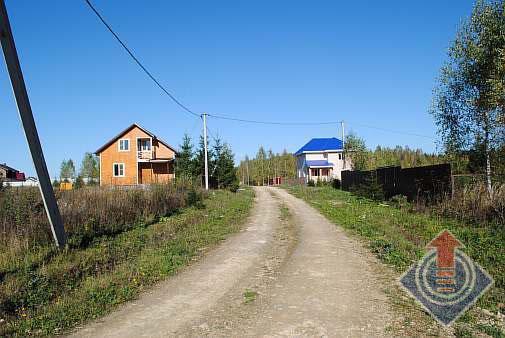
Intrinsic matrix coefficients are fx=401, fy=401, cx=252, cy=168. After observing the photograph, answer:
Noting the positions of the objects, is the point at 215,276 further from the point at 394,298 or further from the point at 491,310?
the point at 491,310

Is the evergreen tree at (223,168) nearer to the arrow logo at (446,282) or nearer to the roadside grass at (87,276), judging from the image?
the roadside grass at (87,276)

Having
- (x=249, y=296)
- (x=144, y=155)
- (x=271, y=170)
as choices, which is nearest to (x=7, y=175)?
(x=249, y=296)

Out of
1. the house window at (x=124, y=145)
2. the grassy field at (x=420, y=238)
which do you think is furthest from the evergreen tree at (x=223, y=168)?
the grassy field at (x=420, y=238)

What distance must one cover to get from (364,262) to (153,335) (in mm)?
4902

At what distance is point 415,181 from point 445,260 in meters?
12.0

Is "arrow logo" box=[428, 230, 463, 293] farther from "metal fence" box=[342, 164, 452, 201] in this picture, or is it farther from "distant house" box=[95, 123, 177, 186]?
"distant house" box=[95, 123, 177, 186]

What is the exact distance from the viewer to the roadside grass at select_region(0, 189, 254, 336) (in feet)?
17.6

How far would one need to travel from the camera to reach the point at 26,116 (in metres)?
8.46

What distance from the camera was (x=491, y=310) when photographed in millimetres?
5266

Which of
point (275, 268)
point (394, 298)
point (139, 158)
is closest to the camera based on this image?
point (394, 298)

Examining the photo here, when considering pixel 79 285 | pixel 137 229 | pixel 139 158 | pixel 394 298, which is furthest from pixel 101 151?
pixel 394 298

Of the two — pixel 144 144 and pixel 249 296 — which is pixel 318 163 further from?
pixel 249 296

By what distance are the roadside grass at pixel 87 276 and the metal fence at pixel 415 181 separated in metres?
9.65

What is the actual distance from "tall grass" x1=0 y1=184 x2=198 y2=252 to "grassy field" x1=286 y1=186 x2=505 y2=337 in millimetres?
7599
